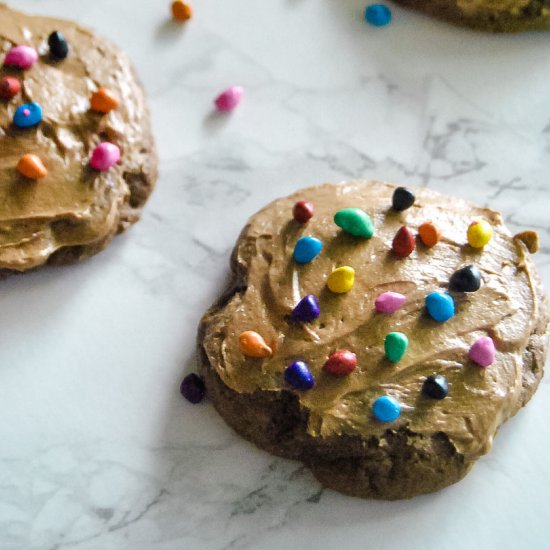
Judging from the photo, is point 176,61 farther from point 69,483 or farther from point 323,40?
point 69,483

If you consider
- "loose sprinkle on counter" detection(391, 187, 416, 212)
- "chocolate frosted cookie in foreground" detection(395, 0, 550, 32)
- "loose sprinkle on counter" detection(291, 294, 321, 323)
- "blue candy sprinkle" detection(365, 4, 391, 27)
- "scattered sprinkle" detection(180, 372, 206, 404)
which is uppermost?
"chocolate frosted cookie in foreground" detection(395, 0, 550, 32)

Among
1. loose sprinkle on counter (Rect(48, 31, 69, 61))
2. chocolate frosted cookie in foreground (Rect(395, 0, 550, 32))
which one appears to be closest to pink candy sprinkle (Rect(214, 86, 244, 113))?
loose sprinkle on counter (Rect(48, 31, 69, 61))

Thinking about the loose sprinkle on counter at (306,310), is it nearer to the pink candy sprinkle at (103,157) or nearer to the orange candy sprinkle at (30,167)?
the pink candy sprinkle at (103,157)

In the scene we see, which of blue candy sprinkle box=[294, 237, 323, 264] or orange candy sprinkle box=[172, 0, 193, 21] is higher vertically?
orange candy sprinkle box=[172, 0, 193, 21]

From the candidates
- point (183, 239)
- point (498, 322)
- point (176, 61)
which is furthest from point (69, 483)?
point (176, 61)

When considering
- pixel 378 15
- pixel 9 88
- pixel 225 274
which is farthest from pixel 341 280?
pixel 378 15

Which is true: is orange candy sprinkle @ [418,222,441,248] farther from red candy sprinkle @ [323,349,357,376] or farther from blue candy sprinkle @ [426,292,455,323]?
red candy sprinkle @ [323,349,357,376]

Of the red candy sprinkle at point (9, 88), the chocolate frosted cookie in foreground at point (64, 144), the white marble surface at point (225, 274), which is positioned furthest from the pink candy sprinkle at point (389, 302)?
the red candy sprinkle at point (9, 88)
